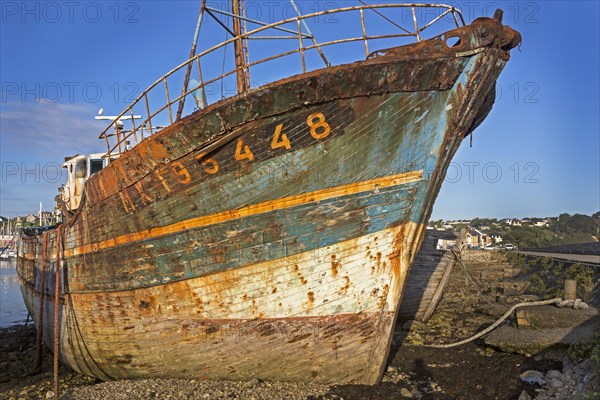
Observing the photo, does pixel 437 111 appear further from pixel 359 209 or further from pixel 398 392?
pixel 398 392

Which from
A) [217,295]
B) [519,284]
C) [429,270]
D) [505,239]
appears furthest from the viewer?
[505,239]

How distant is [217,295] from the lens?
5.80m

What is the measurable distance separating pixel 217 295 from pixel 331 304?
145 cm

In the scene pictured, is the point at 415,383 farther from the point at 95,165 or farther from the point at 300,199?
the point at 95,165

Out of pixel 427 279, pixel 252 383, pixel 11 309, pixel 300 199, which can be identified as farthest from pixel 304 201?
pixel 11 309

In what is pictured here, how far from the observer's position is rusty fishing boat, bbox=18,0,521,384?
5.17 metres

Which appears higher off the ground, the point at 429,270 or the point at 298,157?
the point at 298,157

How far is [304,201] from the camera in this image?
17.9ft

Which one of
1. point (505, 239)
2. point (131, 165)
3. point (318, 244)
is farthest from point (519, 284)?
point (505, 239)

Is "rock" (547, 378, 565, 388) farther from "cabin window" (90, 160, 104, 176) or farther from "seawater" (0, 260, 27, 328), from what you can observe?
"seawater" (0, 260, 27, 328)

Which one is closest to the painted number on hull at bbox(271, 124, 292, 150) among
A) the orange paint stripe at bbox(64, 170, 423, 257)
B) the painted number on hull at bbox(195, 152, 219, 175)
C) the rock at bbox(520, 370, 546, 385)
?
the orange paint stripe at bbox(64, 170, 423, 257)

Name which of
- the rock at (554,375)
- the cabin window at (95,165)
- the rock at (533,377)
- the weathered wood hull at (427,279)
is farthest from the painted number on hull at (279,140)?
the cabin window at (95,165)

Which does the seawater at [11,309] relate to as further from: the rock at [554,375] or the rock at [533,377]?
the rock at [554,375]

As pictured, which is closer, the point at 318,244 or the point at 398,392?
the point at 318,244
